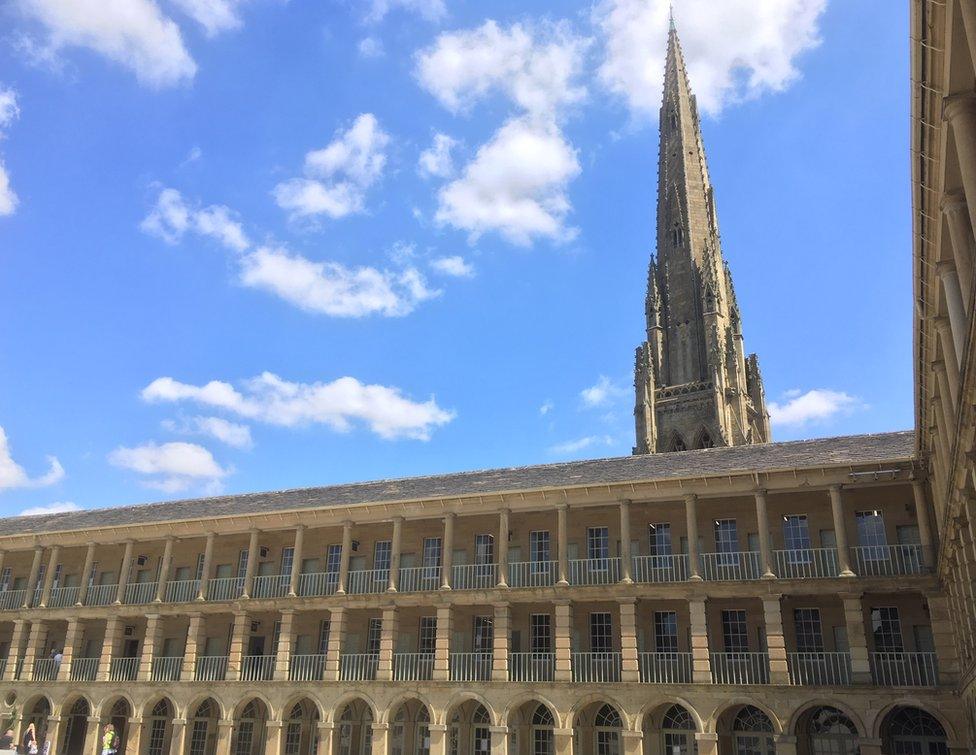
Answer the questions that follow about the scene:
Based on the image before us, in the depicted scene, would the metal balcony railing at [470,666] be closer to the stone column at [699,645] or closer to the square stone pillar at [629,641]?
the square stone pillar at [629,641]

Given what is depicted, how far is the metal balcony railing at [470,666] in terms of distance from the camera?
97.7ft

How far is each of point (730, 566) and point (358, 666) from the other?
1444 cm

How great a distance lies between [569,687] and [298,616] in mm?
12351

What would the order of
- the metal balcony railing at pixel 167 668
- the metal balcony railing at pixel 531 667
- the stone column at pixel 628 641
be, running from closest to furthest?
the stone column at pixel 628 641, the metal balcony railing at pixel 531 667, the metal balcony railing at pixel 167 668

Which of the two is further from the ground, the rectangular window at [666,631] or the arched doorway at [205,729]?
the rectangular window at [666,631]

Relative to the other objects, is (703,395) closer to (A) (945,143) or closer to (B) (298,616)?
(B) (298,616)

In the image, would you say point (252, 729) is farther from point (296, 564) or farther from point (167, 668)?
point (296, 564)

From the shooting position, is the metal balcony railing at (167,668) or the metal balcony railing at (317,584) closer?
the metal balcony railing at (317,584)

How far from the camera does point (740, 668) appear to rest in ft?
88.4

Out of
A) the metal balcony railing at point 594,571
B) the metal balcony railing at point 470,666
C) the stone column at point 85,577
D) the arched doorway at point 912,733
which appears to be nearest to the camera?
the arched doorway at point 912,733

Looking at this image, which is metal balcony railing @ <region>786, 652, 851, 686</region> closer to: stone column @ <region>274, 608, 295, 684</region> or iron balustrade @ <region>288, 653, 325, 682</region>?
iron balustrade @ <region>288, 653, 325, 682</region>

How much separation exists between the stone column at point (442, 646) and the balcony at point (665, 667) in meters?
6.83

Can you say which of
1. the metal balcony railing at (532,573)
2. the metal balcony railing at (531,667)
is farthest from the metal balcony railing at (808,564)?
the metal balcony railing at (531,667)

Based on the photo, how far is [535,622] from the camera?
31.0 m
